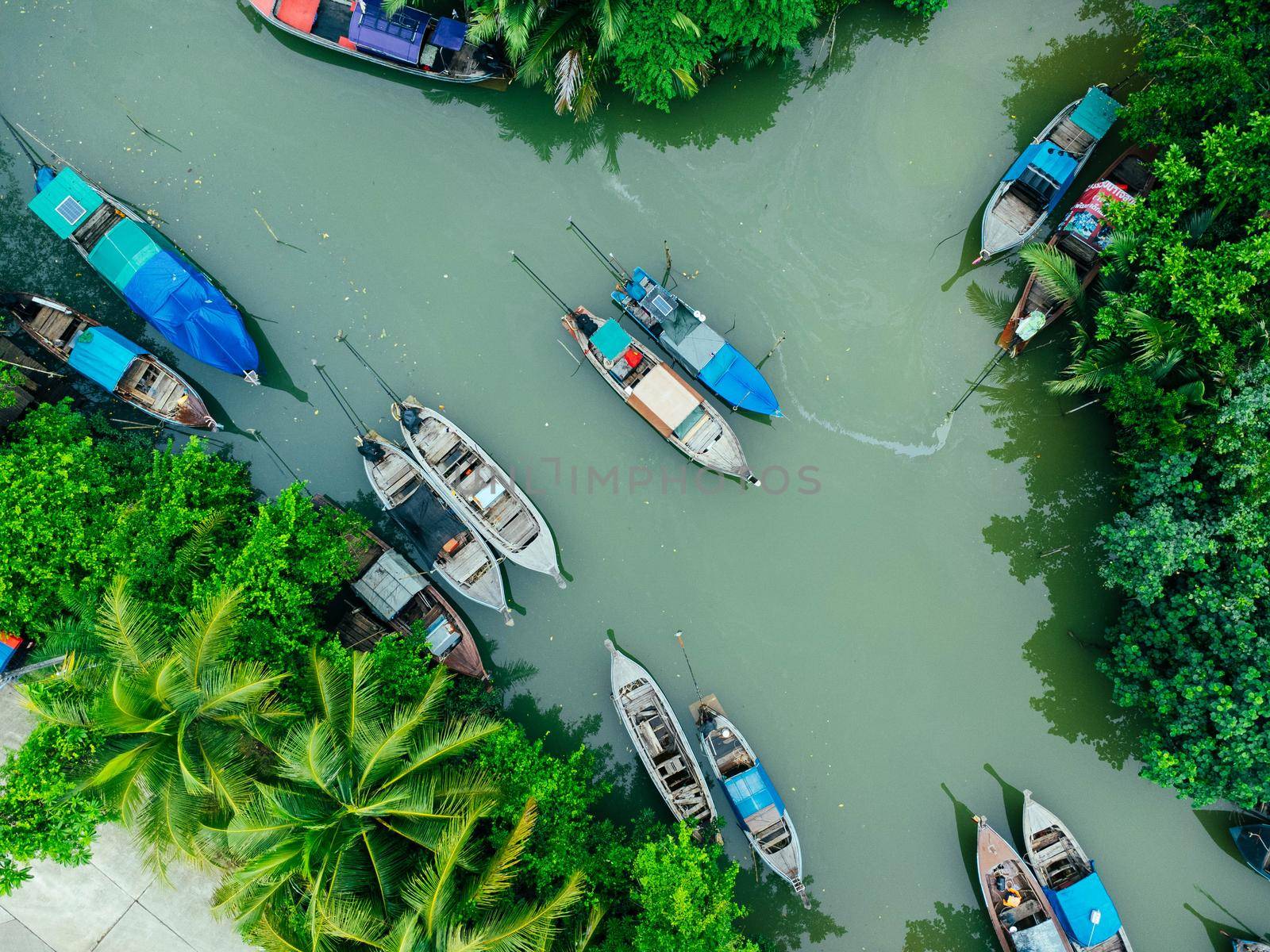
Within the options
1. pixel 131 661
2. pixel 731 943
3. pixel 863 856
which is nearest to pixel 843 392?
pixel 863 856

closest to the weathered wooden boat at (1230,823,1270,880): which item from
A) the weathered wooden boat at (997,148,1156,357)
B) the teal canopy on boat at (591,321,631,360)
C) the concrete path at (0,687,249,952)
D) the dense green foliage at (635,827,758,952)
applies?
the dense green foliage at (635,827,758,952)

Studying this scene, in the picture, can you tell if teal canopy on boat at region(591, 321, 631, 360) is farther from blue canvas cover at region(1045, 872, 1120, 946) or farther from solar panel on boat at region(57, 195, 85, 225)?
blue canvas cover at region(1045, 872, 1120, 946)

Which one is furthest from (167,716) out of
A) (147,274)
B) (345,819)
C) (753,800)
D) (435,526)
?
(753,800)

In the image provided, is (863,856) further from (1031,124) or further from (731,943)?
(1031,124)

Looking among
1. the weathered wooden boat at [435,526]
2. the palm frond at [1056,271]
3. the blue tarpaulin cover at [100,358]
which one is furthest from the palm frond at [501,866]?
the palm frond at [1056,271]

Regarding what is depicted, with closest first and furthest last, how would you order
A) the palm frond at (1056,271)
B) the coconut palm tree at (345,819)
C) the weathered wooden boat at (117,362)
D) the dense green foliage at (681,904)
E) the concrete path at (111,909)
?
the coconut palm tree at (345,819) → the dense green foliage at (681,904) → the palm frond at (1056,271) → the concrete path at (111,909) → the weathered wooden boat at (117,362)

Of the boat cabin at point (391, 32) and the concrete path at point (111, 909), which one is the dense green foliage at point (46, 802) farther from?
the boat cabin at point (391, 32)
